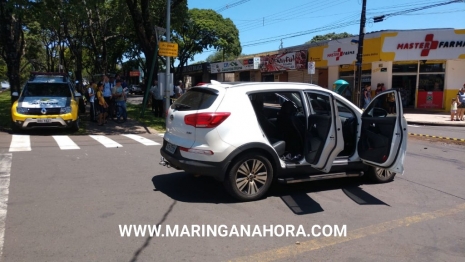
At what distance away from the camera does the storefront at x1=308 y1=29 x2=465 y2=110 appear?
70.0 ft

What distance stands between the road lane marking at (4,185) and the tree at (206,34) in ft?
107

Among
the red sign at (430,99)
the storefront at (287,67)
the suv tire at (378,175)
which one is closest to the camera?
the suv tire at (378,175)

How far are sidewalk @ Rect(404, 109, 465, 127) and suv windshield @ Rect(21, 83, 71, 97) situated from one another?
15125 millimetres

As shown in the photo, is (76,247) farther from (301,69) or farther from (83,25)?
(83,25)

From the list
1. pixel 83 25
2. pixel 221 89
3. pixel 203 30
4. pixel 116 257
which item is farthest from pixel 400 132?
pixel 203 30

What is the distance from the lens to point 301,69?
2866cm

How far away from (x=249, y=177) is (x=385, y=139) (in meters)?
2.02

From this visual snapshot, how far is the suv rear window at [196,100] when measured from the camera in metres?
5.38

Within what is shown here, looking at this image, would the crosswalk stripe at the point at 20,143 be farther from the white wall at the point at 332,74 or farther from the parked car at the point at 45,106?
the white wall at the point at 332,74

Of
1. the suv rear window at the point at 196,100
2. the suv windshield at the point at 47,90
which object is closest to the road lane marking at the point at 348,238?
the suv rear window at the point at 196,100

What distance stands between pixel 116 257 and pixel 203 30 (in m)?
38.0

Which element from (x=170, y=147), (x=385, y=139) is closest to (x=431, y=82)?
(x=385, y=139)

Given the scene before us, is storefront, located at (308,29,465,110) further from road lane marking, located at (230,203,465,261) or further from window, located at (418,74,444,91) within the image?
road lane marking, located at (230,203,465,261)

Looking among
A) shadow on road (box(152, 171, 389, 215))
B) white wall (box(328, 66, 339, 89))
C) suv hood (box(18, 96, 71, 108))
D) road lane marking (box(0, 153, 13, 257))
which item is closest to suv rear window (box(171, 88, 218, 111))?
shadow on road (box(152, 171, 389, 215))
